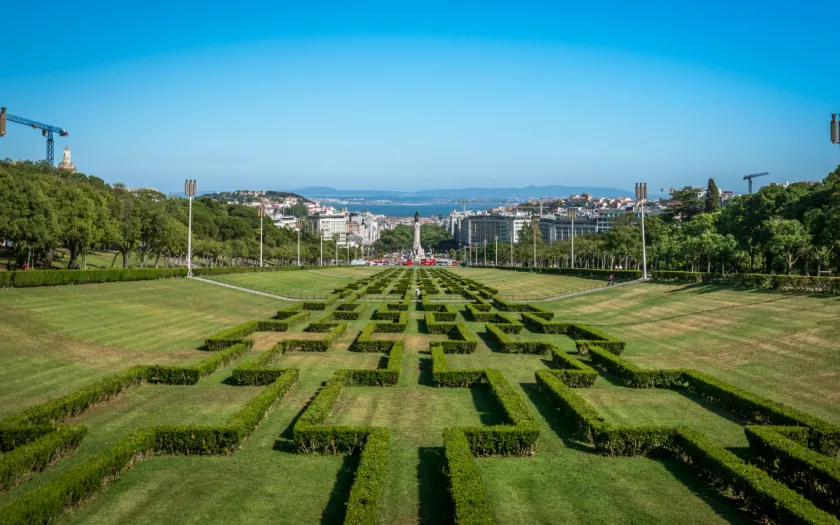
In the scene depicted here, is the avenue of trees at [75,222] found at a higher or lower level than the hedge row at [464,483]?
higher

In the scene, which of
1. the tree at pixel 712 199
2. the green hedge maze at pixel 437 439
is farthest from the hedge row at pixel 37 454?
the tree at pixel 712 199

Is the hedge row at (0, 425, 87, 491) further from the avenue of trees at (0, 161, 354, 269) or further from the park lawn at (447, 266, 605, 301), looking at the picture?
the park lawn at (447, 266, 605, 301)

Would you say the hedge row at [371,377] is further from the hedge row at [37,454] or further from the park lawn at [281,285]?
the park lawn at [281,285]

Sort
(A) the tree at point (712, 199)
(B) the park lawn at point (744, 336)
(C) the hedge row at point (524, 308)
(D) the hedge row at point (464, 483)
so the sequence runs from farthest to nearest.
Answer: (A) the tree at point (712, 199) → (C) the hedge row at point (524, 308) → (B) the park lawn at point (744, 336) → (D) the hedge row at point (464, 483)

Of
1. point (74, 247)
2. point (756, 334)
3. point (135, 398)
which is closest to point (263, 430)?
point (135, 398)

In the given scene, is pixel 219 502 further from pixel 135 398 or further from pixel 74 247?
pixel 74 247

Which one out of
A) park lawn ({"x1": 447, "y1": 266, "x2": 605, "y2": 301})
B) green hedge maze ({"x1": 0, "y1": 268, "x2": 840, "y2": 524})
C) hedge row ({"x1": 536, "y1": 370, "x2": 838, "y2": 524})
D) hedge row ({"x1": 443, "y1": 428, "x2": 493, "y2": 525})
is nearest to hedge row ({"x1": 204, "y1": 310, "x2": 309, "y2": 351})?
green hedge maze ({"x1": 0, "y1": 268, "x2": 840, "y2": 524})
